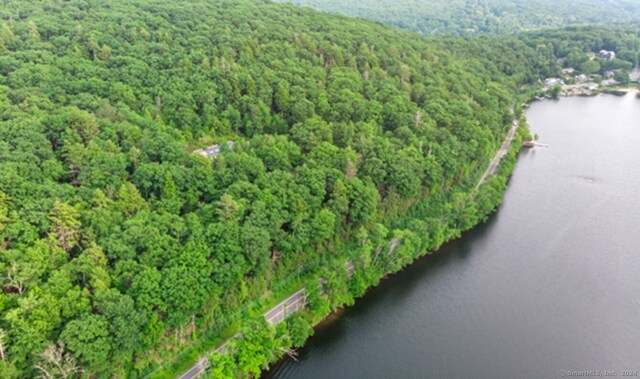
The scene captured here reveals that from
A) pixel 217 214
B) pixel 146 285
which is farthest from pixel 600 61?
pixel 146 285

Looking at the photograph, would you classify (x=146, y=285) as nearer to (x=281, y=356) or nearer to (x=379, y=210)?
(x=281, y=356)

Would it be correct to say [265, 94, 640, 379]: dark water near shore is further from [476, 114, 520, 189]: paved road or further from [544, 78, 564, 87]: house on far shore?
[544, 78, 564, 87]: house on far shore

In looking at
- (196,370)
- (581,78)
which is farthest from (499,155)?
(581,78)

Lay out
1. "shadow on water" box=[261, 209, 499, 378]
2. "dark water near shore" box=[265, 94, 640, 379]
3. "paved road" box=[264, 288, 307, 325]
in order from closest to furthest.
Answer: "dark water near shore" box=[265, 94, 640, 379], "shadow on water" box=[261, 209, 499, 378], "paved road" box=[264, 288, 307, 325]

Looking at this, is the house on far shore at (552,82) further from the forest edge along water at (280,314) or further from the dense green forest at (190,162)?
the forest edge along water at (280,314)

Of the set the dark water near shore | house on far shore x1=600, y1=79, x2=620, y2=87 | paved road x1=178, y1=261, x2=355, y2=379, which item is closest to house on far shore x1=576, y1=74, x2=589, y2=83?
house on far shore x1=600, y1=79, x2=620, y2=87
